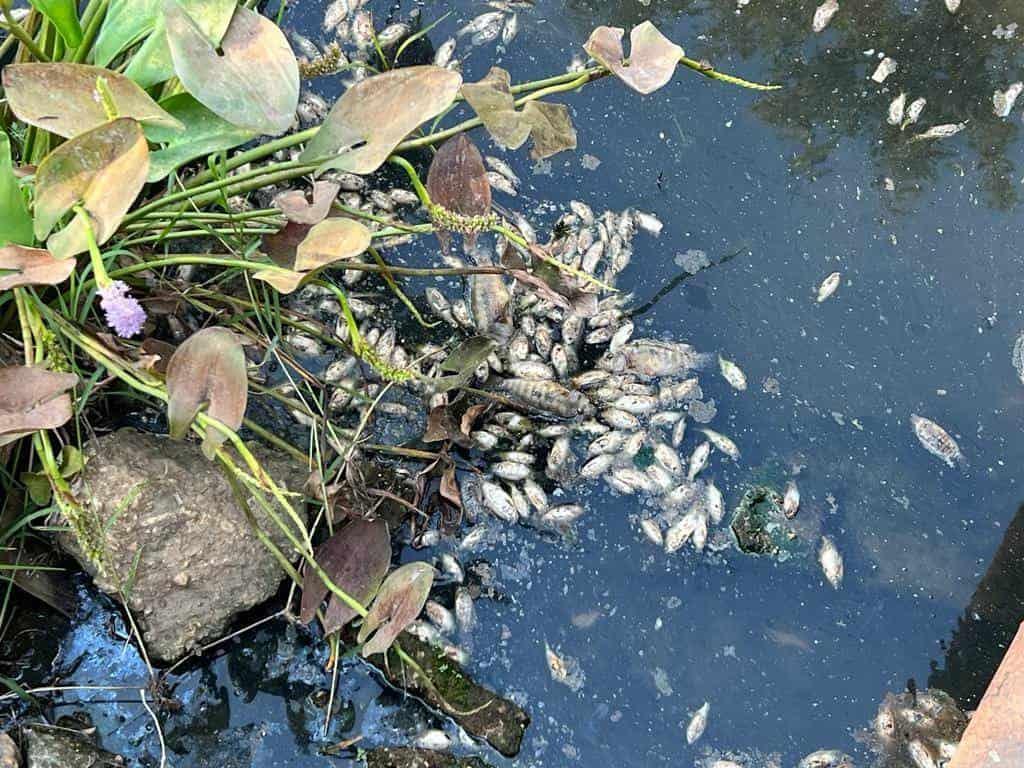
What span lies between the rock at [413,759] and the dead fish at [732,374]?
1065 mm

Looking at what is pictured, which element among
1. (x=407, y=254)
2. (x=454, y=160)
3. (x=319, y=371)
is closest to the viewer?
(x=454, y=160)

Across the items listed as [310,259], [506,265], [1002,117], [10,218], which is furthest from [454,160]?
[1002,117]

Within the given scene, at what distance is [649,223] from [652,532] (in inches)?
32.9

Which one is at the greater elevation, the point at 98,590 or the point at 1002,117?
the point at 1002,117

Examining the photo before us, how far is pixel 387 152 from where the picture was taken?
1.47 m

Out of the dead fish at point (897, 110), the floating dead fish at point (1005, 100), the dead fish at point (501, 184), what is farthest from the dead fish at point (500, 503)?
the floating dead fish at point (1005, 100)

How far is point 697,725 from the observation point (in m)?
2.05

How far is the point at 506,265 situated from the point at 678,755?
1109mm

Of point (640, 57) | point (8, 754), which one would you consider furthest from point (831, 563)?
point (8, 754)

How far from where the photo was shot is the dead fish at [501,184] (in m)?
2.52

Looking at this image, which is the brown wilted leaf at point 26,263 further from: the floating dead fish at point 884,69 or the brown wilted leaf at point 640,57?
the floating dead fish at point 884,69

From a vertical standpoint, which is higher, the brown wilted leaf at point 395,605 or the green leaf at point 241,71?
the green leaf at point 241,71

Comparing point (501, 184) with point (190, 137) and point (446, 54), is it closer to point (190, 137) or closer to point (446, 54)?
point (446, 54)

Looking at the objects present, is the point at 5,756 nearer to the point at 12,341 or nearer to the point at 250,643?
the point at 250,643
